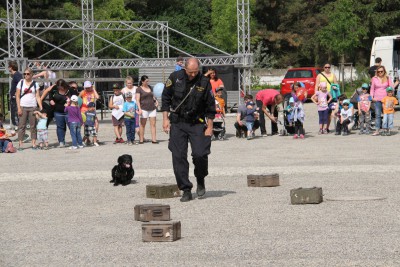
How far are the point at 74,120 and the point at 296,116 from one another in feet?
17.1

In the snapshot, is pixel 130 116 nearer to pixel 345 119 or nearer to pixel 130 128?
pixel 130 128

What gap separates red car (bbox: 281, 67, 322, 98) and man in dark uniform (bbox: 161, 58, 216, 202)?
99.3 feet

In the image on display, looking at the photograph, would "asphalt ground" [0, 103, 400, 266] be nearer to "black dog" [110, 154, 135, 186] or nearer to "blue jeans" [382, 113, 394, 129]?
"black dog" [110, 154, 135, 186]

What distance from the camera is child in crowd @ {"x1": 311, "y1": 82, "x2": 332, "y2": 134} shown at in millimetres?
24719

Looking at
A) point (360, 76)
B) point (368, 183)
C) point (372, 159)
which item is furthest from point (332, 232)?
point (360, 76)

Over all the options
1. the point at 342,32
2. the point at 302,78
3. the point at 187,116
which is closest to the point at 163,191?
the point at 187,116

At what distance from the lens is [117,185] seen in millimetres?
14844

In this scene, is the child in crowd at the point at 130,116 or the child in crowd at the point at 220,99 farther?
the child in crowd at the point at 220,99

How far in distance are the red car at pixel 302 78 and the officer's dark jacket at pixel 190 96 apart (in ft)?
99.2

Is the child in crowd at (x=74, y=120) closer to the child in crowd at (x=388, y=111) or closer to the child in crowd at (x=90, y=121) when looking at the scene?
the child in crowd at (x=90, y=121)

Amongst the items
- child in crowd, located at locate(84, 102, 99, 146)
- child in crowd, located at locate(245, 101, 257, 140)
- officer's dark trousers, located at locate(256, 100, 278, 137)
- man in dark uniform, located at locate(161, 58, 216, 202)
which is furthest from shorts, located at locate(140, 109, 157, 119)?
man in dark uniform, located at locate(161, 58, 216, 202)

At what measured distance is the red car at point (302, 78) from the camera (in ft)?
141

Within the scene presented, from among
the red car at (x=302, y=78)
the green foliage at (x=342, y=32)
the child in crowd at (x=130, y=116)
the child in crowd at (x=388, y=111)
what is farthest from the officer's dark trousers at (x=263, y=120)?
the green foliage at (x=342, y=32)

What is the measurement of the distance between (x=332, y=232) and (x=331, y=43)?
4791 cm
